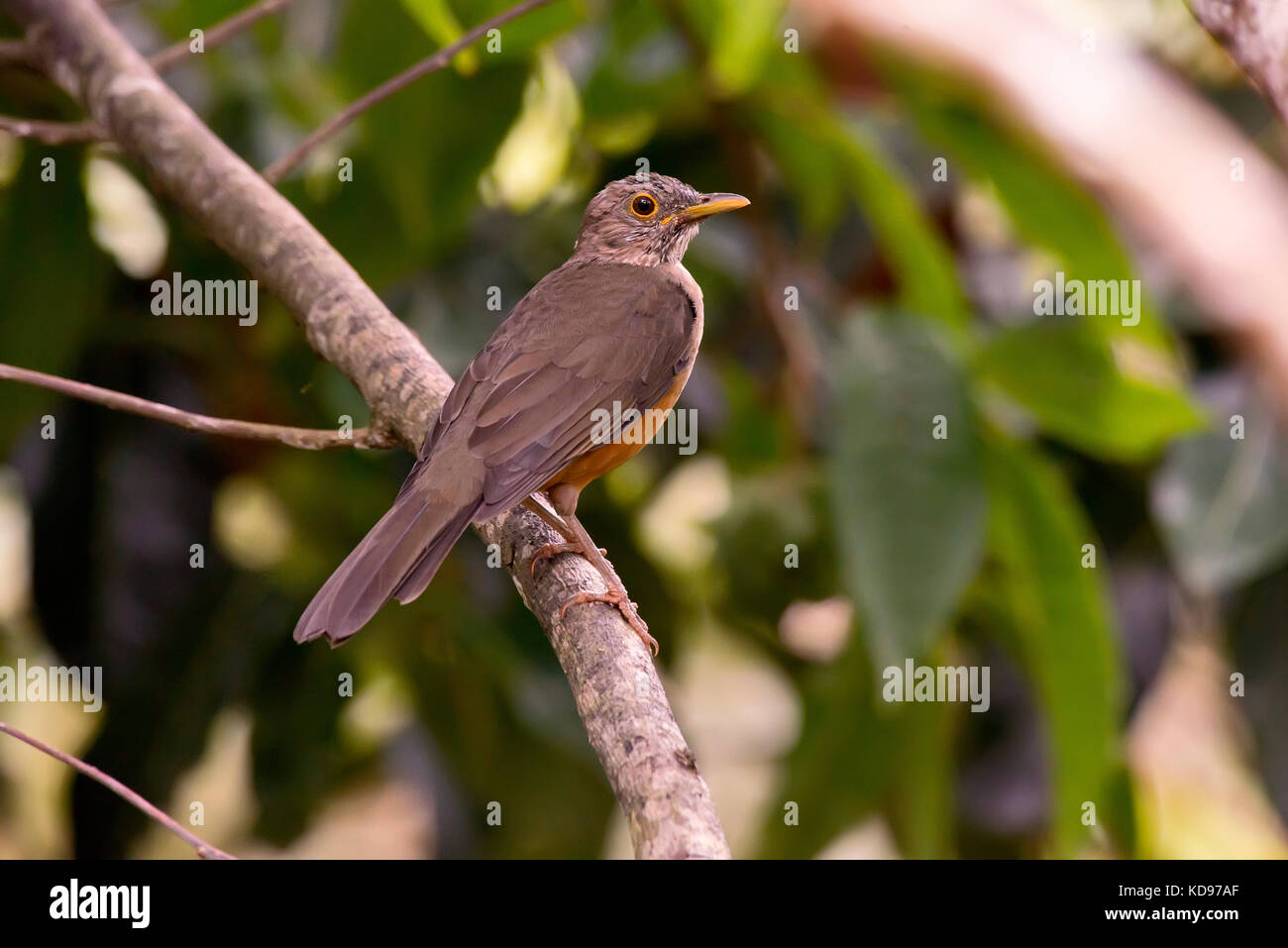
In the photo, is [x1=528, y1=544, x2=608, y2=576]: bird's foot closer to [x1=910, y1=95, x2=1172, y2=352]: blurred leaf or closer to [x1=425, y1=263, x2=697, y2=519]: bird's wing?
[x1=425, y1=263, x2=697, y2=519]: bird's wing

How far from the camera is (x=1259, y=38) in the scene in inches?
75.9

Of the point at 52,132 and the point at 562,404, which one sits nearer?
the point at 52,132

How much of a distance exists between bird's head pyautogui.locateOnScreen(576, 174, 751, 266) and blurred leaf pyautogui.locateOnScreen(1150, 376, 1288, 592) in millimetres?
1595

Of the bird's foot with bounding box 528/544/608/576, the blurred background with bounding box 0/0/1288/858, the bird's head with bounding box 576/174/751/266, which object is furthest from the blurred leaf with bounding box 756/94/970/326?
the bird's foot with bounding box 528/544/608/576

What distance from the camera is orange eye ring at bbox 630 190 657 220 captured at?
13.0 ft

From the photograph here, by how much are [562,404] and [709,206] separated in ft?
3.42

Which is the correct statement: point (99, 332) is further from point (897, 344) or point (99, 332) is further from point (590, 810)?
point (897, 344)

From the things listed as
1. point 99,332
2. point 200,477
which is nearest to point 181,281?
point 99,332

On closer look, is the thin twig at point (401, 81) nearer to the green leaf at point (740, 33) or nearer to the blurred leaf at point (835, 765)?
the green leaf at point (740, 33)

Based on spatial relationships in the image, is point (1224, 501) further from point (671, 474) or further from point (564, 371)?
point (564, 371)

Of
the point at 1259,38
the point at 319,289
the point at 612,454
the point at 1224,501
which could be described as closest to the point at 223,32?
the point at 319,289

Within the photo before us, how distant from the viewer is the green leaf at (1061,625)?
12.5ft

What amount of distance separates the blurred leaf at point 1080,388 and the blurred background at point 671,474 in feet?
0.03

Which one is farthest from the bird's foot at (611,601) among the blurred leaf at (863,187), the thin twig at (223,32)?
the blurred leaf at (863,187)
